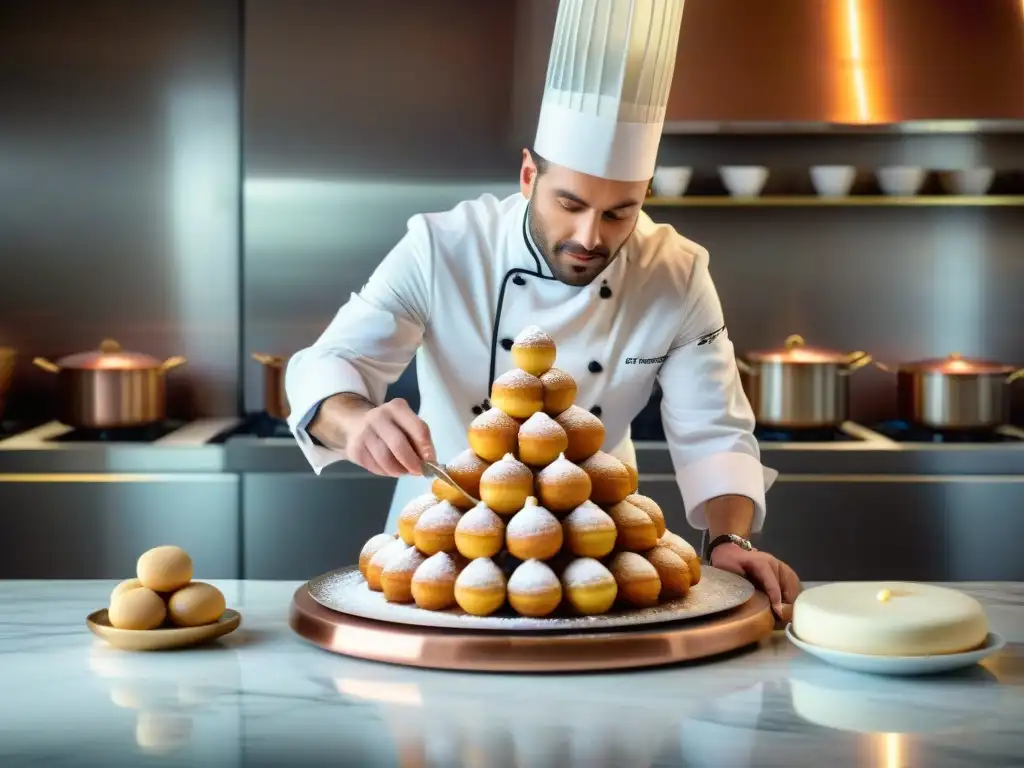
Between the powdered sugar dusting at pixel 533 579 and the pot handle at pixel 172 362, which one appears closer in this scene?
the powdered sugar dusting at pixel 533 579

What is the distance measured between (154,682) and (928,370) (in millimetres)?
2727

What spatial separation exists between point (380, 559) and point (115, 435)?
216 cm

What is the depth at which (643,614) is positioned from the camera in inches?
59.1

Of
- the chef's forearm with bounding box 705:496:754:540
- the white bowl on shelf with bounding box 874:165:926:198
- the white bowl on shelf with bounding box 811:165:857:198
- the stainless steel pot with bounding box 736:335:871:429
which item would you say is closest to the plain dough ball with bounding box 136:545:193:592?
the chef's forearm with bounding box 705:496:754:540

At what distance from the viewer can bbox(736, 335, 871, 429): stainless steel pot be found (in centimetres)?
357

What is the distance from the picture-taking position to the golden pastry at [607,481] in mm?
1577

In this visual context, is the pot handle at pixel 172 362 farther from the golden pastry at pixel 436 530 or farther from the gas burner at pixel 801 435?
the golden pastry at pixel 436 530

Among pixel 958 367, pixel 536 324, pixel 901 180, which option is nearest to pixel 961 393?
pixel 958 367

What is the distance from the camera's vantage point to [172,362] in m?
3.76

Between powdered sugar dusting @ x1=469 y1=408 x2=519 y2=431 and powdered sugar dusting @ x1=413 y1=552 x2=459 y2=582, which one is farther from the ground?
powdered sugar dusting @ x1=469 y1=408 x2=519 y2=431

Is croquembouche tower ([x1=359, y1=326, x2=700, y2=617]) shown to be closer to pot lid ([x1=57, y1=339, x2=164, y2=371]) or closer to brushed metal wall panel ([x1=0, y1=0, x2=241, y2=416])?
pot lid ([x1=57, y1=339, x2=164, y2=371])

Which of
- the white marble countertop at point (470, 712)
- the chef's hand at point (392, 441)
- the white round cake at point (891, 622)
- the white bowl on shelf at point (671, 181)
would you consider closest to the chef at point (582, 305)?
the chef's hand at point (392, 441)

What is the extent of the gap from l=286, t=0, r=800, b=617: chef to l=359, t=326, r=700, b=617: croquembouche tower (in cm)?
29

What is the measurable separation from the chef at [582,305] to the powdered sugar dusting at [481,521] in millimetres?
384
